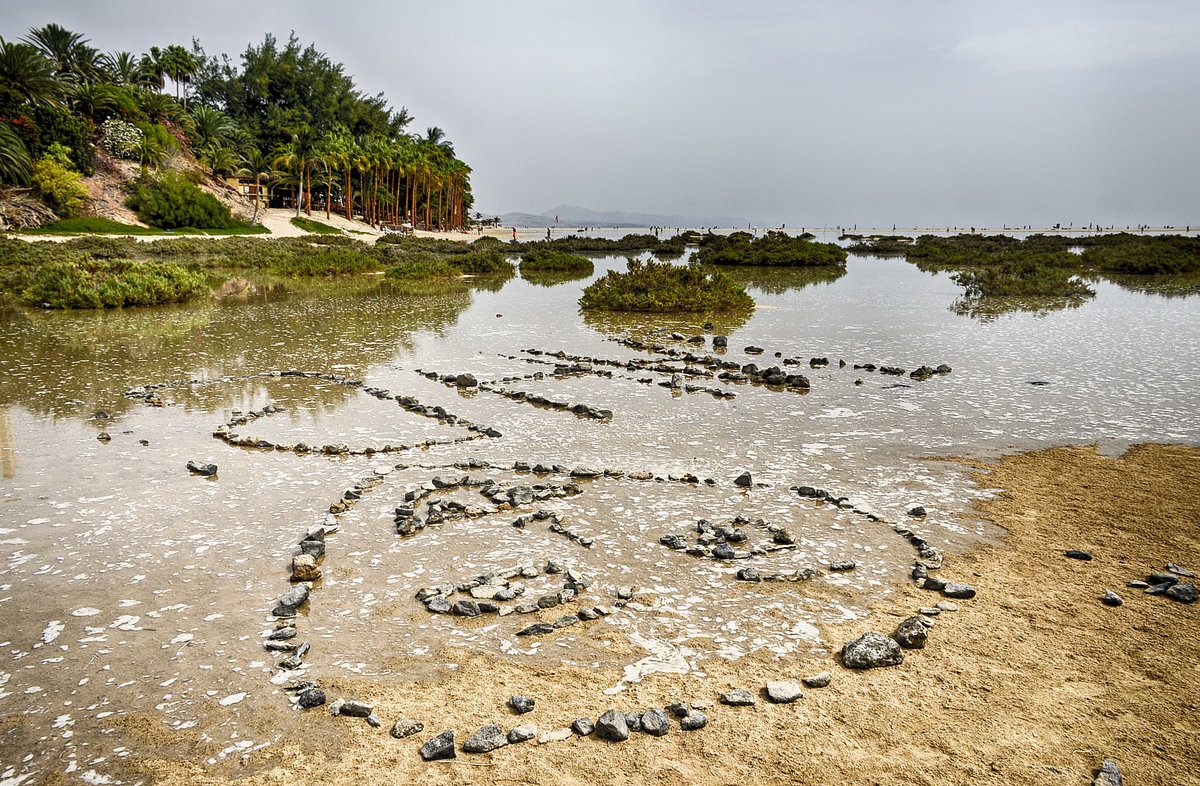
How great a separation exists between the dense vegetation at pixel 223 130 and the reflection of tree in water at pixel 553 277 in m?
35.5

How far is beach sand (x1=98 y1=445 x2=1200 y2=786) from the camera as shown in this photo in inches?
146

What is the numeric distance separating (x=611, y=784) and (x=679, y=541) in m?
2.96

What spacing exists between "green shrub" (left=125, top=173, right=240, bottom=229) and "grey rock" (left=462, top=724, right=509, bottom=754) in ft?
216

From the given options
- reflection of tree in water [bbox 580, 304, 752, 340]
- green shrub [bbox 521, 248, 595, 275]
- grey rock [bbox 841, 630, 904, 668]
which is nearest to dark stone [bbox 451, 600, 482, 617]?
grey rock [bbox 841, 630, 904, 668]

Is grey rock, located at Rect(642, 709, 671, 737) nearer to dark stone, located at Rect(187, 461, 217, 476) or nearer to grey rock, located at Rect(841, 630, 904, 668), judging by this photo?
grey rock, located at Rect(841, 630, 904, 668)

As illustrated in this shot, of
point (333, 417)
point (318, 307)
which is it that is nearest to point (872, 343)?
point (333, 417)

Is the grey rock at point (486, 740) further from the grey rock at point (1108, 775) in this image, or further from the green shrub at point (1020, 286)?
the green shrub at point (1020, 286)

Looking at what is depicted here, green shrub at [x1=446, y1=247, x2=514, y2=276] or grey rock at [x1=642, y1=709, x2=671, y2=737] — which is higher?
green shrub at [x1=446, y1=247, x2=514, y2=276]

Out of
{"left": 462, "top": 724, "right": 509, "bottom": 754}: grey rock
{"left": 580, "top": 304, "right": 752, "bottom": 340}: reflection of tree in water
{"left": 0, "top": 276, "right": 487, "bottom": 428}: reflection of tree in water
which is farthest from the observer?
{"left": 580, "top": 304, "right": 752, "bottom": 340}: reflection of tree in water

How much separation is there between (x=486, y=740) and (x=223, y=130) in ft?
296

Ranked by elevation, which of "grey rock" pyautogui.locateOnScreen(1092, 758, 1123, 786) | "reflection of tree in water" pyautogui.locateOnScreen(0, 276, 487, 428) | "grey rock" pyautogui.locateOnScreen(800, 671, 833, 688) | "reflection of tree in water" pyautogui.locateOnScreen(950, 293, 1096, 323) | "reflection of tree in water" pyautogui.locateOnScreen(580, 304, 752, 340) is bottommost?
"grey rock" pyautogui.locateOnScreen(800, 671, 833, 688)

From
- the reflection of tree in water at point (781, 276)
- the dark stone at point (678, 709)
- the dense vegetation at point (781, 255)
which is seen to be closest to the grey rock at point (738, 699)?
the dark stone at point (678, 709)

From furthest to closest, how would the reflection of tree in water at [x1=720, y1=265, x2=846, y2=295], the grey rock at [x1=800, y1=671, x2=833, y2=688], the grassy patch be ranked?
the grassy patch < the reflection of tree in water at [x1=720, y1=265, x2=846, y2=295] < the grey rock at [x1=800, y1=671, x2=833, y2=688]

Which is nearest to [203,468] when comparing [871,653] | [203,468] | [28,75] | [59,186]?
[203,468]
